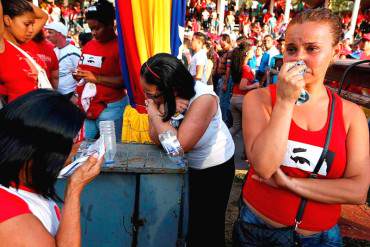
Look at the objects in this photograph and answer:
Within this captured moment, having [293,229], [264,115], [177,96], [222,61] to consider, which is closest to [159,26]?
[177,96]

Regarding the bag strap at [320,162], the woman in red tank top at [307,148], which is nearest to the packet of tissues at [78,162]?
the woman in red tank top at [307,148]

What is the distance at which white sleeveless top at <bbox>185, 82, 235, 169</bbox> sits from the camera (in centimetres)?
245

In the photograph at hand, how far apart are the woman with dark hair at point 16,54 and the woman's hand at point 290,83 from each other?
223 centimetres

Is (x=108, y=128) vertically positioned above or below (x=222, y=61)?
above

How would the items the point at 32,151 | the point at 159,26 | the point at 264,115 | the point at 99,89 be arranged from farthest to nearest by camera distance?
the point at 99,89 < the point at 159,26 < the point at 264,115 < the point at 32,151

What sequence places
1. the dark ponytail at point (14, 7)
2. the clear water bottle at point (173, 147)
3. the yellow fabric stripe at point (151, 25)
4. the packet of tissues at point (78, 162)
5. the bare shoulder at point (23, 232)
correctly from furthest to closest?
the yellow fabric stripe at point (151, 25) → the dark ponytail at point (14, 7) → the clear water bottle at point (173, 147) → the packet of tissues at point (78, 162) → the bare shoulder at point (23, 232)

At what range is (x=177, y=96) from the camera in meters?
2.40

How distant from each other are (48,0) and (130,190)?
1752cm

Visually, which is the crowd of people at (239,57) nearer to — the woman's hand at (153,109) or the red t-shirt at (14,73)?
the woman's hand at (153,109)

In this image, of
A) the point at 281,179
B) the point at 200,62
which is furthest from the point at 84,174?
the point at 200,62

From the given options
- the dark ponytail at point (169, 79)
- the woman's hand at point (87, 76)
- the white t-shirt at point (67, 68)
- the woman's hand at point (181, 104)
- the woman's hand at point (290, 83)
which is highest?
the woman's hand at point (290, 83)

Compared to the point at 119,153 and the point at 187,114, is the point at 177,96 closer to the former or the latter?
the point at 187,114

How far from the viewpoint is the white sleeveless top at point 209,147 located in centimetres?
245

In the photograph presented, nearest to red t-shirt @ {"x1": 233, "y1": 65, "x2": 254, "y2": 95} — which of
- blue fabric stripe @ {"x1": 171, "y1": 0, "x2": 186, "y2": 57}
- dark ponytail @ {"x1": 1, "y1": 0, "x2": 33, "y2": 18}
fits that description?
blue fabric stripe @ {"x1": 171, "y1": 0, "x2": 186, "y2": 57}
